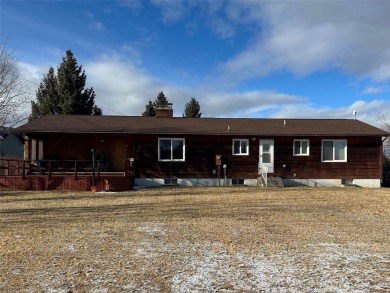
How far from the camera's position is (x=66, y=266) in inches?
219

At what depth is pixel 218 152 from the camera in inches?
774

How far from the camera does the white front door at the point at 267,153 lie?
19.8 m

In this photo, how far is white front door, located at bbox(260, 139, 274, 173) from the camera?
65.1 feet

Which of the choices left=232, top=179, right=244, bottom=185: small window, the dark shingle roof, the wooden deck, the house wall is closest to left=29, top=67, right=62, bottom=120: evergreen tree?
the house wall

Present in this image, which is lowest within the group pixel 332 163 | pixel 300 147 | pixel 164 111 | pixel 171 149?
pixel 332 163

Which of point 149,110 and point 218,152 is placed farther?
point 149,110

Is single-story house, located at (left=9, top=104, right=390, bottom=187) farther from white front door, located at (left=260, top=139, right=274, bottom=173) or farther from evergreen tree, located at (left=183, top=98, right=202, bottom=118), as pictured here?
evergreen tree, located at (left=183, top=98, right=202, bottom=118)

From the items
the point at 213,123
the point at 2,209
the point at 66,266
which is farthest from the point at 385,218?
the point at 213,123

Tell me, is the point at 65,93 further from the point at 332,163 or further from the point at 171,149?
the point at 332,163

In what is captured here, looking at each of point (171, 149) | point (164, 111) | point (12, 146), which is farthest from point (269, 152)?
point (12, 146)

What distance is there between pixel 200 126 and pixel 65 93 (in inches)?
874

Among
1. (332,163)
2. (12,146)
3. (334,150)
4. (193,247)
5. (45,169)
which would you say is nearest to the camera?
(193,247)

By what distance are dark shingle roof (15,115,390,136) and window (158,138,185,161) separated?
23.7 inches

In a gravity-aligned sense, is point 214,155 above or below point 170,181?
above
